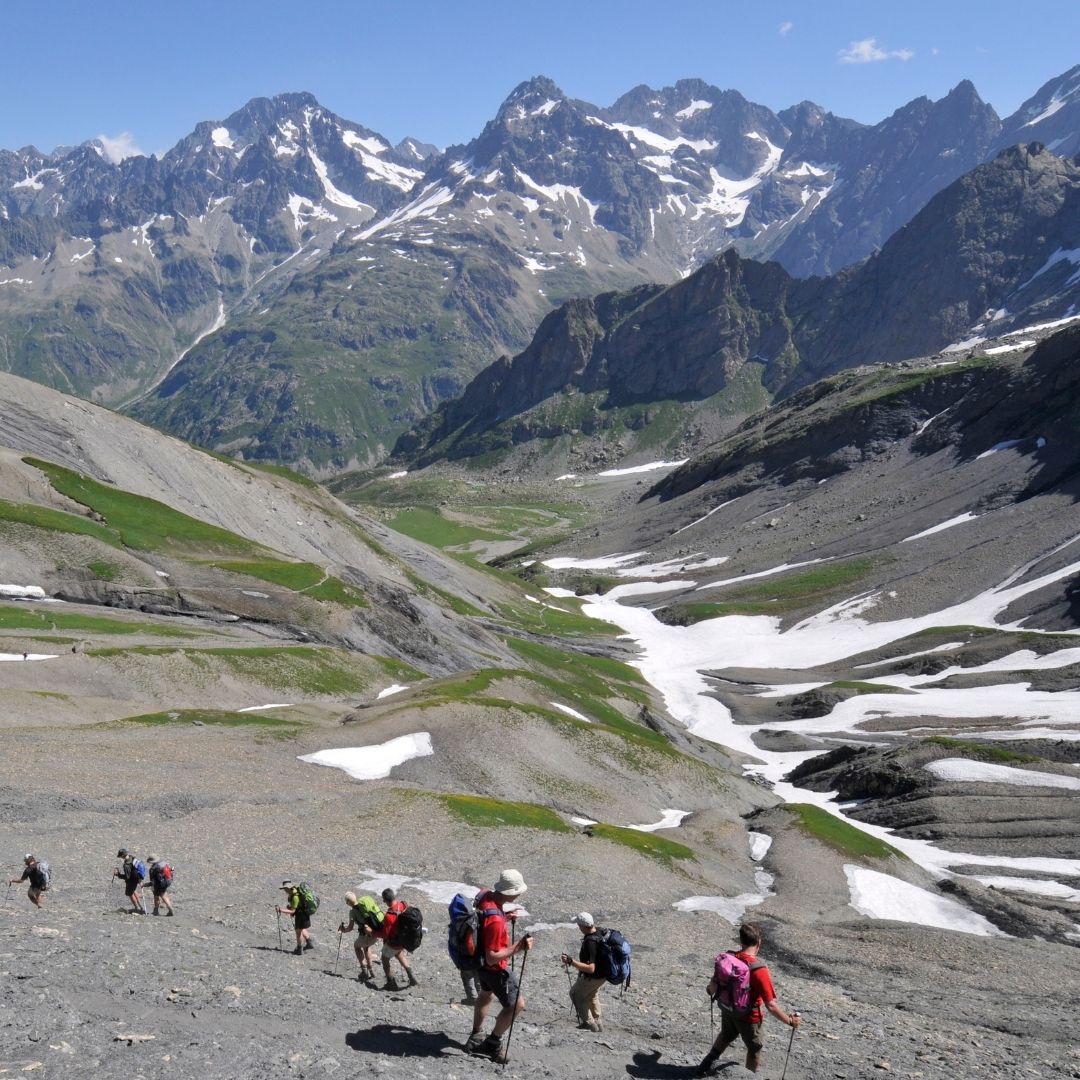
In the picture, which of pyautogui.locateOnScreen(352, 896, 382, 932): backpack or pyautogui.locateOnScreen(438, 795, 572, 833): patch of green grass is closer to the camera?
pyautogui.locateOnScreen(352, 896, 382, 932): backpack

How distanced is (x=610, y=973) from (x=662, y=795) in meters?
48.2

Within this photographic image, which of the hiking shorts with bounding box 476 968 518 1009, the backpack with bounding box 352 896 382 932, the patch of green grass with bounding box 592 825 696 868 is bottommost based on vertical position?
the patch of green grass with bounding box 592 825 696 868

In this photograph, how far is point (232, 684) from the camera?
7156 cm

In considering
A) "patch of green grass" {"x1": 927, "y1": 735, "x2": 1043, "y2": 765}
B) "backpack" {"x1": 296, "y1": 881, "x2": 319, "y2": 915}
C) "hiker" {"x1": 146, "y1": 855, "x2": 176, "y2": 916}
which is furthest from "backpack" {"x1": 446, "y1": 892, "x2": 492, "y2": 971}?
"patch of green grass" {"x1": 927, "y1": 735, "x2": 1043, "y2": 765}

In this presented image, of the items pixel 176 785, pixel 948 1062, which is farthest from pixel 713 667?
pixel 948 1062

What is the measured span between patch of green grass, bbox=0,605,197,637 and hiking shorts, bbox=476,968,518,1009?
66927mm

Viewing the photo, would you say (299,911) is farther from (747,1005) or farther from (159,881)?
(747,1005)

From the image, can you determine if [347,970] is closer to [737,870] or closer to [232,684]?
[737,870]

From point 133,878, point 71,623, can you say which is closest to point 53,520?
point 71,623

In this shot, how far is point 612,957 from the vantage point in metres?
20.6

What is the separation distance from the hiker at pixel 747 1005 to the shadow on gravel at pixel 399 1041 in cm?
485

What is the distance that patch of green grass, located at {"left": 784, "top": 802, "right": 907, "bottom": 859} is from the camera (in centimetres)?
5969

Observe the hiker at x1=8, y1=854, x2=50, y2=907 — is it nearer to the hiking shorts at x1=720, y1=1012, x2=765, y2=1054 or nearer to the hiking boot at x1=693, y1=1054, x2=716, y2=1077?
the hiking boot at x1=693, y1=1054, x2=716, y2=1077

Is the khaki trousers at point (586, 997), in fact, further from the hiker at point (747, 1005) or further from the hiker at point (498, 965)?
the hiker at point (498, 965)
